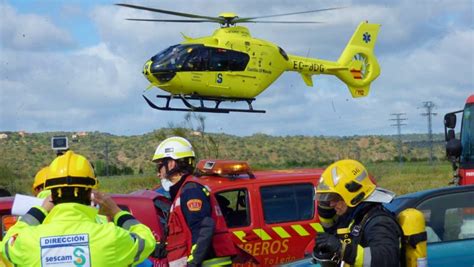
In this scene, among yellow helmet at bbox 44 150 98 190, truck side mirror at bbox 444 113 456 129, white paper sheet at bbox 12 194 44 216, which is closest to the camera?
yellow helmet at bbox 44 150 98 190

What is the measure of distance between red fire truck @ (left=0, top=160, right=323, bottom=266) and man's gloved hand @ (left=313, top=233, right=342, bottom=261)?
4266mm

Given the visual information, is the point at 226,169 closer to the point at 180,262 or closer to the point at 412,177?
the point at 180,262

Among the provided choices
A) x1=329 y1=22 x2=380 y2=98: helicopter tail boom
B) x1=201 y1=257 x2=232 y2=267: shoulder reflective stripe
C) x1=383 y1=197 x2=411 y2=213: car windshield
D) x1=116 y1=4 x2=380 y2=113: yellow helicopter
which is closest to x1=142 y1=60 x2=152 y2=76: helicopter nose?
x1=116 y1=4 x2=380 y2=113: yellow helicopter

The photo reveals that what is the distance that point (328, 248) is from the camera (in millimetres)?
4344

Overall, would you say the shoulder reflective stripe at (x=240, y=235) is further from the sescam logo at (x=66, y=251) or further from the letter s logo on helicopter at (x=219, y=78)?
the letter s logo on helicopter at (x=219, y=78)

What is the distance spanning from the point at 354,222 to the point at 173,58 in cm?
1709

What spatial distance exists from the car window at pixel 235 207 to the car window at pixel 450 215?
2.07 m

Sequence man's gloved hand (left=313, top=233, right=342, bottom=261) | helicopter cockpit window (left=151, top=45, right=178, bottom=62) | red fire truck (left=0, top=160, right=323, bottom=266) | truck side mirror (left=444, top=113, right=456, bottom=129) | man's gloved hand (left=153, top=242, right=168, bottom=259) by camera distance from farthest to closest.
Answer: helicopter cockpit window (left=151, top=45, right=178, bottom=62)
truck side mirror (left=444, top=113, right=456, bottom=129)
red fire truck (left=0, top=160, right=323, bottom=266)
man's gloved hand (left=153, top=242, right=168, bottom=259)
man's gloved hand (left=313, top=233, right=342, bottom=261)

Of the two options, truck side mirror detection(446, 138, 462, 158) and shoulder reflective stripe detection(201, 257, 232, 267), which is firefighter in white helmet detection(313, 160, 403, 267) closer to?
shoulder reflective stripe detection(201, 257, 232, 267)

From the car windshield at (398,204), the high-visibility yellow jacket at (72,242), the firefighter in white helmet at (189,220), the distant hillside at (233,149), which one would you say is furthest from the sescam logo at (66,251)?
the distant hillside at (233,149)

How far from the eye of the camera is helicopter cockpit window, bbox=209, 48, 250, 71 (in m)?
21.7

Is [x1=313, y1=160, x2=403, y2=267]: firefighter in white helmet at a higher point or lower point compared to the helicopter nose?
lower

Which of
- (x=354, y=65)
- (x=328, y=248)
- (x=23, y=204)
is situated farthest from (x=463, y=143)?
(x=354, y=65)

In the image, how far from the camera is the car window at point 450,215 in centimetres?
743
